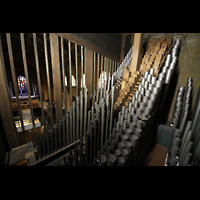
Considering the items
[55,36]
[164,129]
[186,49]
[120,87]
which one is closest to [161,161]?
[164,129]

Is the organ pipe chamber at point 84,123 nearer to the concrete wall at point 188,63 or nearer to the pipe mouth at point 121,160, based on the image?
the pipe mouth at point 121,160

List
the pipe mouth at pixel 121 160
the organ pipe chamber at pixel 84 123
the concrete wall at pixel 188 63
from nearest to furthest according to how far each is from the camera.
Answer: the pipe mouth at pixel 121 160, the organ pipe chamber at pixel 84 123, the concrete wall at pixel 188 63

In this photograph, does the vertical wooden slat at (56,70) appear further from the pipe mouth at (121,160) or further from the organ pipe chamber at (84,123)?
the pipe mouth at (121,160)

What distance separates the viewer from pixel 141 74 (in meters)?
2.45

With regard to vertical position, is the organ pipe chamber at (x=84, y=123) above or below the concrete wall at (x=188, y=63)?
below

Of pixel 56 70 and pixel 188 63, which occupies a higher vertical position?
pixel 188 63

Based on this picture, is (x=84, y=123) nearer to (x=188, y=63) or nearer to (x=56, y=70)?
(x=56, y=70)

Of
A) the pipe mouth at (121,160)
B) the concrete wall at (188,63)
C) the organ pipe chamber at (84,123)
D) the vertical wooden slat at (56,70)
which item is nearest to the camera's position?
the pipe mouth at (121,160)

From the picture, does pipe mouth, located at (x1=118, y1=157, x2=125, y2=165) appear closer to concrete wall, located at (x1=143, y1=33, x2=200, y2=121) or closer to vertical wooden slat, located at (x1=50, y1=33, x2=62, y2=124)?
vertical wooden slat, located at (x1=50, y1=33, x2=62, y2=124)

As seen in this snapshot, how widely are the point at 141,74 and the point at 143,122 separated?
1.48 meters

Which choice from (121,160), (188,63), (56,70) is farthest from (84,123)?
(188,63)

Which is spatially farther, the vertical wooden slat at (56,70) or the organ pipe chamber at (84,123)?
the vertical wooden slat at (56,70)

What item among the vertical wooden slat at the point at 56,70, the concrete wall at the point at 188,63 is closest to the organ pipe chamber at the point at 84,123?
the vertical wooden slat at the point at 56,70

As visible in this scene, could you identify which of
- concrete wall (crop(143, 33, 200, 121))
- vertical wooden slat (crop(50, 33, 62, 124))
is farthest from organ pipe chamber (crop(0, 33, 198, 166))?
concrete wall (crop(143, 33, 200, 121))
